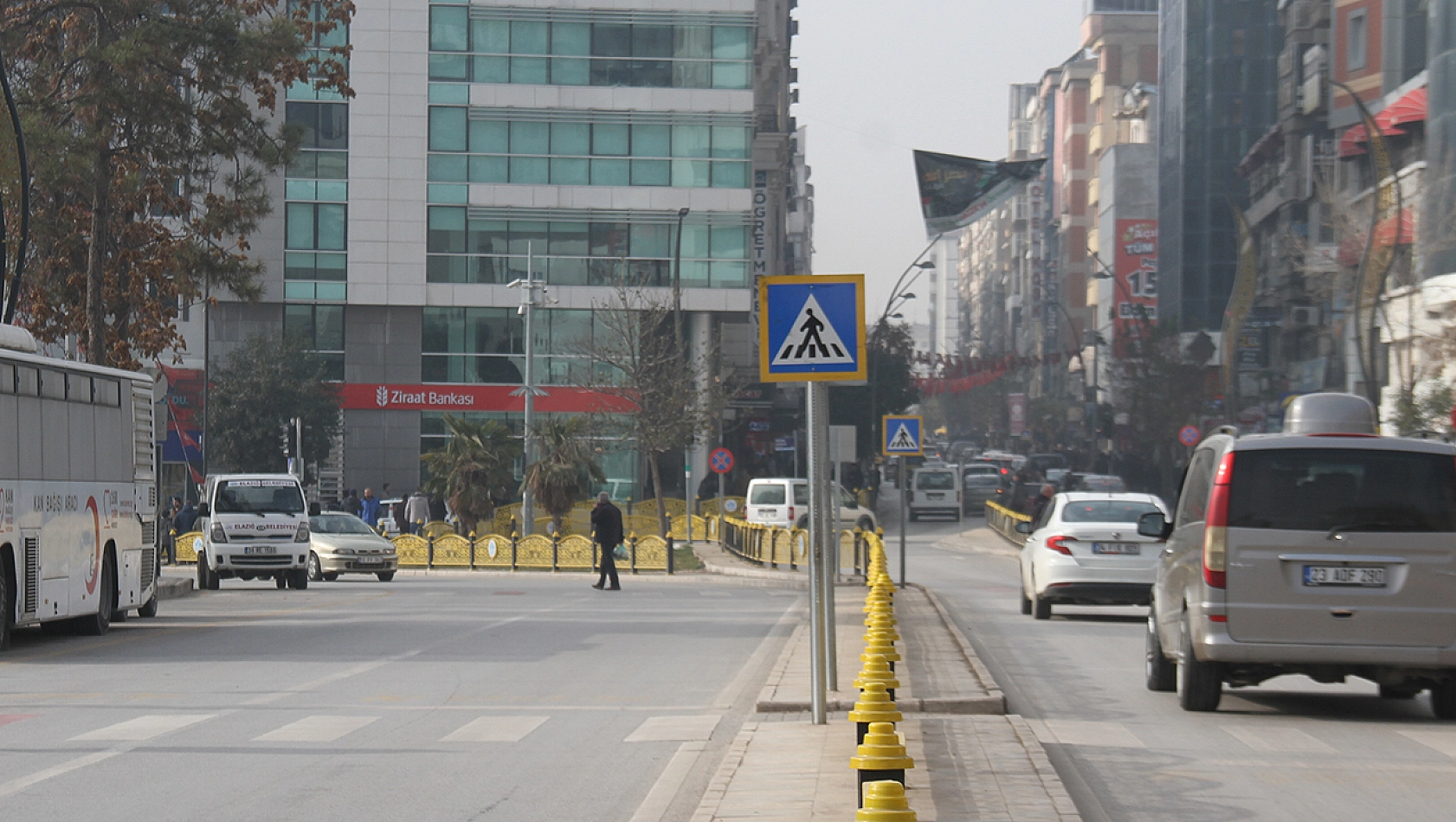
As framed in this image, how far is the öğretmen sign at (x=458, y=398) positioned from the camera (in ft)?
193

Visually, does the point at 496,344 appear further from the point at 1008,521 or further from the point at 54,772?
the point at 54,772

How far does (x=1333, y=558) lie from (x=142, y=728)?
7389 mm

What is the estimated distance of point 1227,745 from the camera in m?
10.3

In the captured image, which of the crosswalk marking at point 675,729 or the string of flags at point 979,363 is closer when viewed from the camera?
the crosswalk marking at point 675,729

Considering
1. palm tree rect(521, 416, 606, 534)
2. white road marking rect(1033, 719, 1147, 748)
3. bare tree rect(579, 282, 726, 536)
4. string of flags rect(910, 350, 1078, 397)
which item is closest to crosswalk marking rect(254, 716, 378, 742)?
white road marking rect(1033, 719, 1147, 748)

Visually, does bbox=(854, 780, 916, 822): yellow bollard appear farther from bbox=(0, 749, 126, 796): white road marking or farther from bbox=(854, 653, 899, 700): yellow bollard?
bbox=(0, 749, 126, 796): white road marking

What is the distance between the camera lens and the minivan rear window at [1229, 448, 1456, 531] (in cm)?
1107

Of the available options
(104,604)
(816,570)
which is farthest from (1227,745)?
(104,604)

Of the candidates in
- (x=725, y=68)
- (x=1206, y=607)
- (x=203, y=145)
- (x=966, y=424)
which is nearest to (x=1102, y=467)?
(x=725, y=68)

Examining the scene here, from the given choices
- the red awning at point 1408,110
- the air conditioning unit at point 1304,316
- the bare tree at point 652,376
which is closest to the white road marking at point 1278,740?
the bare tree at point 652,376

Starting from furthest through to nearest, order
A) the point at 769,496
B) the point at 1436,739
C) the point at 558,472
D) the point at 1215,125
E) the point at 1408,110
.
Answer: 1. the point at 1215,125
2. the point at 1408,110
3. the point at 769,496
4. the point at 558,472
5. the point at 1436,739

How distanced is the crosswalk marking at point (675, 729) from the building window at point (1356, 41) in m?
57.4

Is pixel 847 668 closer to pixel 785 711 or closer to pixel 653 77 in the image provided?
pixel 785 711

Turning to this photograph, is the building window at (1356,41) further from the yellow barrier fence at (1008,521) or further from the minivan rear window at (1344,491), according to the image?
the minivan rear window at (1344,491)
